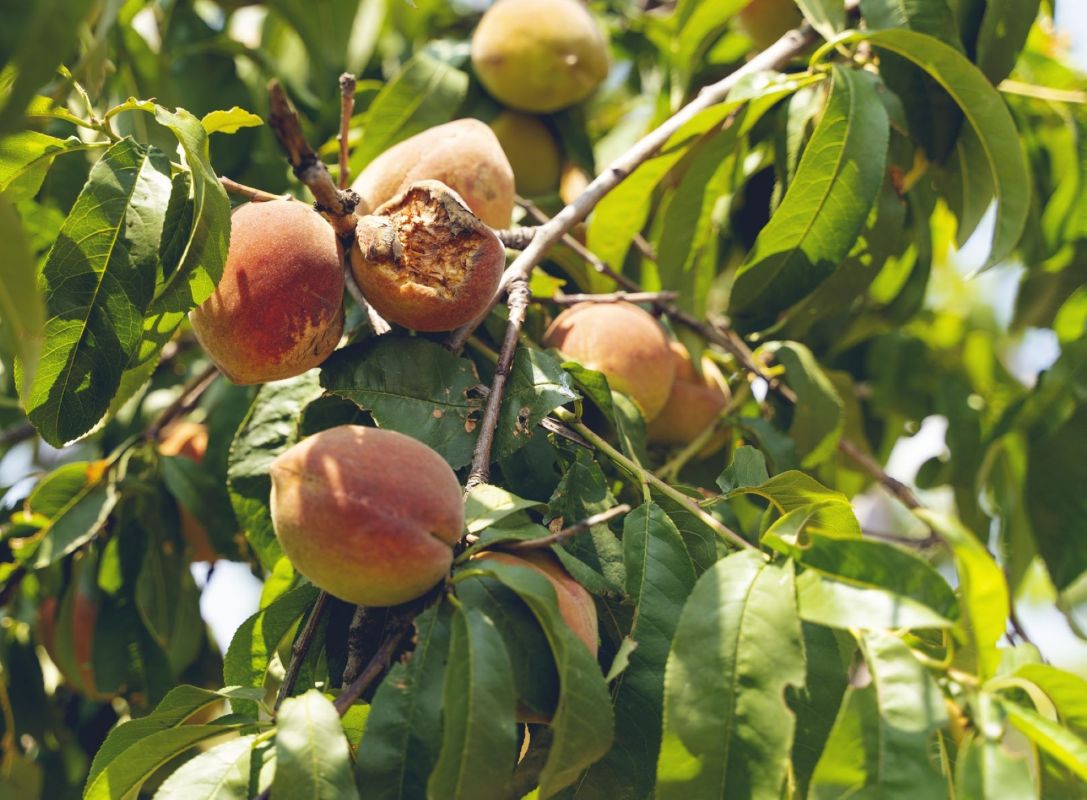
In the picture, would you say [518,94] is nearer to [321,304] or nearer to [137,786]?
[321,304]

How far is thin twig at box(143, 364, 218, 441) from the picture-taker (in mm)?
1841

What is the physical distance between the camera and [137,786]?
1.05m

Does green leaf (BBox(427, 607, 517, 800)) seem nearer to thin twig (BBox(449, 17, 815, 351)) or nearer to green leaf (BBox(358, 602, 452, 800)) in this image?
green leaf (BBox(358, 602, 452, 800))

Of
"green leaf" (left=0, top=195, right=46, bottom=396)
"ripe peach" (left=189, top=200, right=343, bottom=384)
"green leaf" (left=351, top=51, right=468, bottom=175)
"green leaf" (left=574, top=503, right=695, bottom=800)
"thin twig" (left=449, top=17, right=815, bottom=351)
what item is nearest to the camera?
"green leaf" (left=0, top=195, right=46, bottom=396)

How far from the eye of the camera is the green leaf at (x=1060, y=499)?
184 cm

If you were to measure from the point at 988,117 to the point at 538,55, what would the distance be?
2.64 ft

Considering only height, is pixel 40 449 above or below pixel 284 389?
below

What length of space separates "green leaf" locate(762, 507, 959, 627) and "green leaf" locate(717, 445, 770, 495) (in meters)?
0.27

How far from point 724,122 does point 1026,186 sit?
447mm

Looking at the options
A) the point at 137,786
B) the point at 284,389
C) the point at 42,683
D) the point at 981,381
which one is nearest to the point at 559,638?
the point at 137,786

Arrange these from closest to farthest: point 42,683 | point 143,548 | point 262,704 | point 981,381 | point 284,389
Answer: point 262,704 < point 284,389 < point 143,548 < point 42,683 < point 981,381

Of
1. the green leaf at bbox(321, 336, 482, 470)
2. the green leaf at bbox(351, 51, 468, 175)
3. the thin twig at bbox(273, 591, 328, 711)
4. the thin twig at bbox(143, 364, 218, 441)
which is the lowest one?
the thin twig at bbox(143, 364, 218, 441)

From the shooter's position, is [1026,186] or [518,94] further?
[518,94]

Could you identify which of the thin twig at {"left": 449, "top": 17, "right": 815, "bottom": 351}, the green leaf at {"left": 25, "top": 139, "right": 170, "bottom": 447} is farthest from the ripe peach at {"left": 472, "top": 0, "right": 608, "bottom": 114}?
the green leaf at {"left": 25, "top": 139, "right": 170, "bottom": 447}
